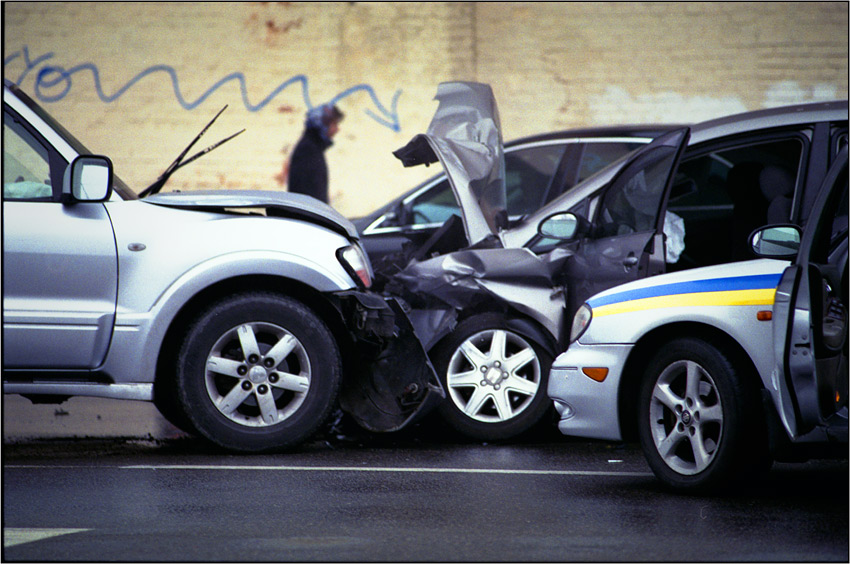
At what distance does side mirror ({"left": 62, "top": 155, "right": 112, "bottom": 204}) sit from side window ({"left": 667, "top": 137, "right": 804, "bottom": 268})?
10.6ft

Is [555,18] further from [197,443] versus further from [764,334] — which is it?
[764,334]

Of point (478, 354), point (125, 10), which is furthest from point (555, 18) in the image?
point (478, 354)

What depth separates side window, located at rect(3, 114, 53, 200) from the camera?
6.49 meters

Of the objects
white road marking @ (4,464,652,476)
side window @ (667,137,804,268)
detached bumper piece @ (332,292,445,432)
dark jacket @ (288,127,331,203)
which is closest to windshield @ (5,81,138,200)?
detached bumper piece @ (332,292,445,432)

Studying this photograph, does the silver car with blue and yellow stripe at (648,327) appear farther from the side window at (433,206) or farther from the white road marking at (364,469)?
the side window at (433,206)

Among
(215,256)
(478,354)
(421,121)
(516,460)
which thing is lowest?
(516,460)

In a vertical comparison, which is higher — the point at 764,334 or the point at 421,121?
the point at 421,121

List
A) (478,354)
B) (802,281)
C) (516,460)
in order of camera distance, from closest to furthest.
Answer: (802,281) → (516,460) → (478,354)

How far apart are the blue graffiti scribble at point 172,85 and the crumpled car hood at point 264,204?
254 inches

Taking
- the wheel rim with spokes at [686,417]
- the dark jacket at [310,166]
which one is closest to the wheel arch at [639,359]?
the wheel rim with spokes at [686,417]

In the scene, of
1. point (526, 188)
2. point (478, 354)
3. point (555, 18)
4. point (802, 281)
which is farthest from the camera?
point (555, 18)

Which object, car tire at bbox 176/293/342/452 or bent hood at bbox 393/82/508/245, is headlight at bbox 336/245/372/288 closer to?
car tire at bbox 176/293/342/452

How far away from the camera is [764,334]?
16.2ft

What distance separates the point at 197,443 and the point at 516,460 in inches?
76.4
